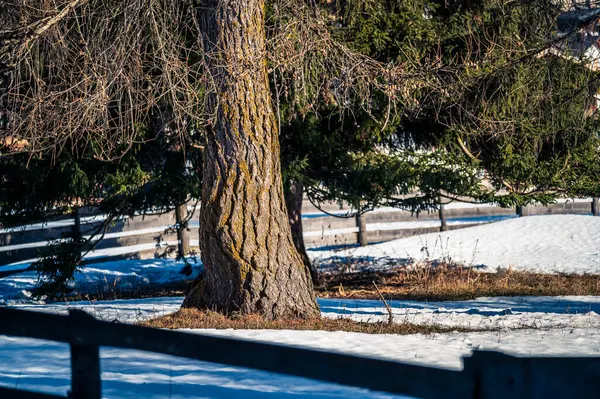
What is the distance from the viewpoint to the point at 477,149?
479 inches

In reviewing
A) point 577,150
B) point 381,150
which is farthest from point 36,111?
point 577,150

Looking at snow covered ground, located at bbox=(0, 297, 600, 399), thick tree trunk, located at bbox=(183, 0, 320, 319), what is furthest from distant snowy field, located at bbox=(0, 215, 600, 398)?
thick tree trunk, located at bbox=(183, 0, 320, 319)

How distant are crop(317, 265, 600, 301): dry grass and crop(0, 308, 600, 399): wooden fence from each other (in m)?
9.36

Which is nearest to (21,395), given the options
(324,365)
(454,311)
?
(324,365)

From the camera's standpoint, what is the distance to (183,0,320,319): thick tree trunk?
26.7ft

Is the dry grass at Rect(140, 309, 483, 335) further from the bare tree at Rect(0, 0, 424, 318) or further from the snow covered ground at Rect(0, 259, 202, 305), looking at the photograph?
the snow covered ground at Rect(0, 259, 202, 305)

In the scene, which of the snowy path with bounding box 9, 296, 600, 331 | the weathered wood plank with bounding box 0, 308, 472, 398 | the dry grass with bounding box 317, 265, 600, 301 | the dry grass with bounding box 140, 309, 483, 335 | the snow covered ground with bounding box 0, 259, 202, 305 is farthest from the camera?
the snow covered ground with bounding box 0, 259, 202, 305

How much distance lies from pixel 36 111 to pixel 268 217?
3.06m

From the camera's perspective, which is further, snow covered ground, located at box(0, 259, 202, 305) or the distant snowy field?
snow covered ground, located at box(0, 259, 202, 305)

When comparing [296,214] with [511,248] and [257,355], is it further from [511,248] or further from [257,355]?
[257,355]

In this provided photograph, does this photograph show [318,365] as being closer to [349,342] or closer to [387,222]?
[349,342]

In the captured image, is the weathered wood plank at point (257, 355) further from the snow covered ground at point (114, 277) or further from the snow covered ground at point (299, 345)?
the snow covered ground at point (114, 277)

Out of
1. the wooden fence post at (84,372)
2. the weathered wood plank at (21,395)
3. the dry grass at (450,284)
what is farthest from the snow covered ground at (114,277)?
the wooden fence post at (84,372)

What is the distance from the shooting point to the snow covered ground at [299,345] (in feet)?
16.1
